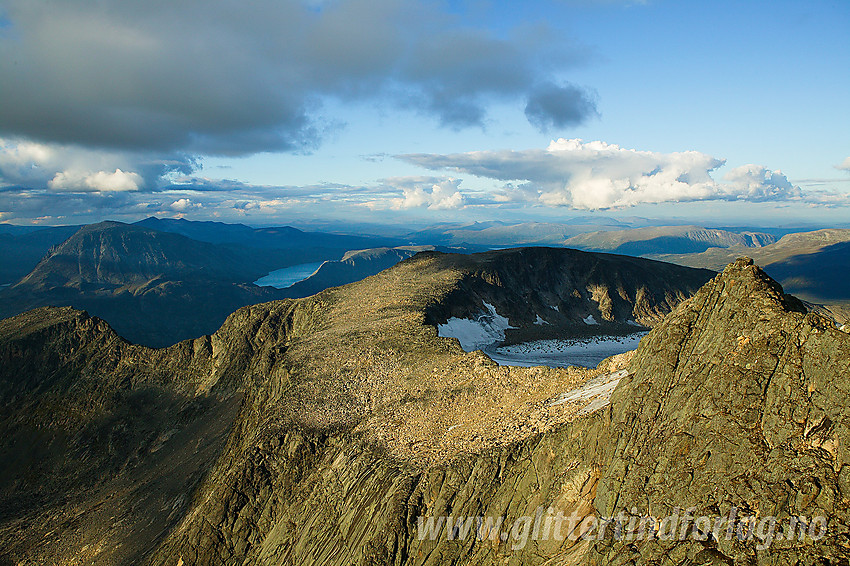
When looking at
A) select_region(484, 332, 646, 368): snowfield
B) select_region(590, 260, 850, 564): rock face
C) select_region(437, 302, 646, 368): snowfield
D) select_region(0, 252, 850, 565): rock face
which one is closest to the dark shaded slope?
select_region(437, 302, 646, 368): snowfield

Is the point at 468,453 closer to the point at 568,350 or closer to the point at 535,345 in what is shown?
the point at 568,350

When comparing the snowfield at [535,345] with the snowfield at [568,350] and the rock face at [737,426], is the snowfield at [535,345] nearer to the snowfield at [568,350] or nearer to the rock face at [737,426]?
the snowfield at [568,350]

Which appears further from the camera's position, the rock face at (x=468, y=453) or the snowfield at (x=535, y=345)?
the snowfield at (x=535, y=345)

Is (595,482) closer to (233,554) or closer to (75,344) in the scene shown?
(233,554)

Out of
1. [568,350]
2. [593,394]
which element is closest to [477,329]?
[568,350]

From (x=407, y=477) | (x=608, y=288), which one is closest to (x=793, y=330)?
(x=407, y=477)

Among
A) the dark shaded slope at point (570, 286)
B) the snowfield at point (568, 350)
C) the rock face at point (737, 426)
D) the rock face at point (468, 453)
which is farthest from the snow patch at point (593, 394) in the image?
the dark shaded slope at point (570, 286)
